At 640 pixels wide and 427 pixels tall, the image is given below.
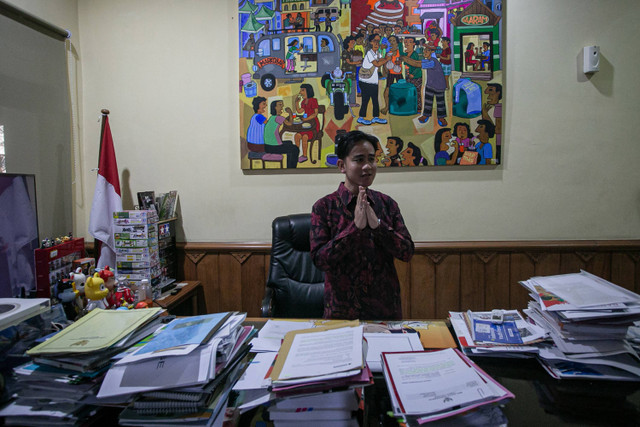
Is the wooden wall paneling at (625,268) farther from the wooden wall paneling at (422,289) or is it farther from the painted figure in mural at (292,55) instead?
the painted figure in mural at (292,55)

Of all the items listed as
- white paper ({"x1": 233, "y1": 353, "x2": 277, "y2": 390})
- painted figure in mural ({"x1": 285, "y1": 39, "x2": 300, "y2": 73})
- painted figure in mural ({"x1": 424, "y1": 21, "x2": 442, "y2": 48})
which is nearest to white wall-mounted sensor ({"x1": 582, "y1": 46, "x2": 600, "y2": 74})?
painted figure in mural ({"x1": 424, "y1": 21, "x2": 442, "y2": 48})

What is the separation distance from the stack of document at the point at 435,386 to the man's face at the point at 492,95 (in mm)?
1900

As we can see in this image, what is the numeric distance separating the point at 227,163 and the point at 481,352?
200 cm

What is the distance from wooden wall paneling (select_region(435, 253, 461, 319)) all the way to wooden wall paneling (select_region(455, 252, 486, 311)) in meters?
0.03

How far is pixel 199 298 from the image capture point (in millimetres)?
2459

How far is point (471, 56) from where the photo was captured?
2.22 metres

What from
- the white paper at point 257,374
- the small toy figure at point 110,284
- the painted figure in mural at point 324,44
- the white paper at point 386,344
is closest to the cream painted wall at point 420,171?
the painted figure in mural at point 324,44

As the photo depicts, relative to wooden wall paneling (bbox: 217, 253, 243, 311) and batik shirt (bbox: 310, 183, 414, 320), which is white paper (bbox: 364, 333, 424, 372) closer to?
batik shirt (bbox: 310, 183, 414, 320)

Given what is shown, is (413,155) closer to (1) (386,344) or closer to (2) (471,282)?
(2) (471,282)

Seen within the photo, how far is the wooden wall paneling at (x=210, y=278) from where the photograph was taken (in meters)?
2.45

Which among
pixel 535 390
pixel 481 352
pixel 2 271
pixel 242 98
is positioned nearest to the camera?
pixel 535 390

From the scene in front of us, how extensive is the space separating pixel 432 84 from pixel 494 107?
0.44 metres

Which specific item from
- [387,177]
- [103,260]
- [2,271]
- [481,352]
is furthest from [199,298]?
[481,352]

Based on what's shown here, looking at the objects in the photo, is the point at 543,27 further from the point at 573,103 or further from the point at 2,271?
the point at 2,271
